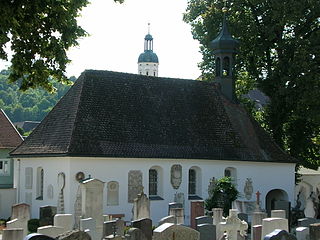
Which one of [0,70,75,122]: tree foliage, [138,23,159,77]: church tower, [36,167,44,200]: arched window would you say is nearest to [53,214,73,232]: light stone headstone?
[36,167,44,200]: arched window

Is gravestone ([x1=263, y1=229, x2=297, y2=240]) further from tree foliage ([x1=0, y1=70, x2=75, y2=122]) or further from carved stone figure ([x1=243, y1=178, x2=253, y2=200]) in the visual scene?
tree foliage ([x1=0, y1=70, x2=75, y2=122])

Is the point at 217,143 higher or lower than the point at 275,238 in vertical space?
higher

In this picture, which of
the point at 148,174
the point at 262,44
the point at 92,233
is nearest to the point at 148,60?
the point at 262,44

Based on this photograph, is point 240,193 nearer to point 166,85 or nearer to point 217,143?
point 217,143

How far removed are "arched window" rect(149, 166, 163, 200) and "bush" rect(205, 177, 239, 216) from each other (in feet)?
9.64

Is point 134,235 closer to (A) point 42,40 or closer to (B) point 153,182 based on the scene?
(A) point 42,40

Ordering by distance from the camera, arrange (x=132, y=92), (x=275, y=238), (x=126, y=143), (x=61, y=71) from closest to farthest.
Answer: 1. (x=275, y=238)
2. (x=61, y=71)
3. (x=126, y=143)
4. (x=132, y=92)

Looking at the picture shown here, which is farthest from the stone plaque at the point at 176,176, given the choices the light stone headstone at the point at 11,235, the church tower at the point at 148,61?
the church tower at the point at 148,61

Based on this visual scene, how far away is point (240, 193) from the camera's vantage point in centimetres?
3569

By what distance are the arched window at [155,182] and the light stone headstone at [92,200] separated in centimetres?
1038

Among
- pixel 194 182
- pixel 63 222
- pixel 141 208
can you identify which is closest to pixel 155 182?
pixel 194 182

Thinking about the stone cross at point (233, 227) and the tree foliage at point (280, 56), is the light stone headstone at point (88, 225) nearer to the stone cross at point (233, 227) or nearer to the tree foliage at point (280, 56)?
the stone cross at point (233, 227)

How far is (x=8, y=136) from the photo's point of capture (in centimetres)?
4441

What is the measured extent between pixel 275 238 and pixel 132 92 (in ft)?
74.3
